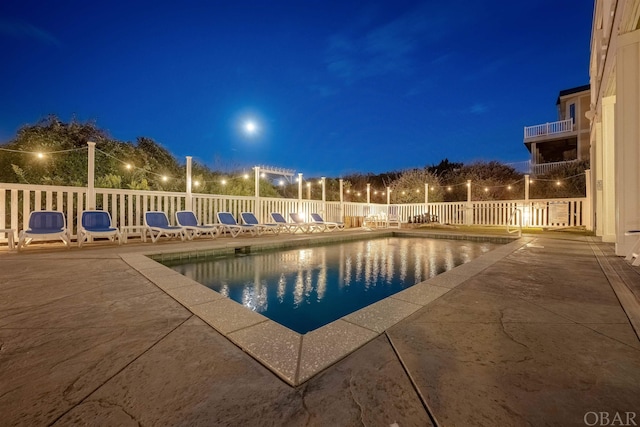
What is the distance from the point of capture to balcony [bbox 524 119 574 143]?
620 inches

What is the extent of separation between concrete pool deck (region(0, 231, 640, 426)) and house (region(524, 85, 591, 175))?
716 inches

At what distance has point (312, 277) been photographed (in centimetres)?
379

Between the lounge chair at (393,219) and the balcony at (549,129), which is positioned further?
the balcony at (549,129)

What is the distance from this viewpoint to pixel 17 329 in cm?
155

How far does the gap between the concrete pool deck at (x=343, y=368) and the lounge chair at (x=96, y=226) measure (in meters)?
3.55

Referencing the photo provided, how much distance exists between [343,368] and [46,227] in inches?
255

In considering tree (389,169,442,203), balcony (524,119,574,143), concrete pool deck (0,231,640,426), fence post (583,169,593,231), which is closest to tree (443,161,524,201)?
tree (389,169,442,203)

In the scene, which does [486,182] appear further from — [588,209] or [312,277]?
[312,277]

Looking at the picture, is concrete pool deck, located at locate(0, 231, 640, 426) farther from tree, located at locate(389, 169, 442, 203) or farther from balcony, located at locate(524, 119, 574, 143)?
balcony, located at locate(524, 119, 574, 143)

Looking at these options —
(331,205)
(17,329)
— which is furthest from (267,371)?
(331,205)

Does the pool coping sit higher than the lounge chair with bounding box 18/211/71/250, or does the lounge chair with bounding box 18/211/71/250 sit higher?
the lounge chair with bounding box 18/211/71/250

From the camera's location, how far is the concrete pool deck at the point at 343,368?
2.95 ft

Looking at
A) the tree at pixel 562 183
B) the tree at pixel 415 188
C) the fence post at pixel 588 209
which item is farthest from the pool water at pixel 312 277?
the tree at pixel 562 183

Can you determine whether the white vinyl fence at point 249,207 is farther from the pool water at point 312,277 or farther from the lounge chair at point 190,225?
the pool water at point 312,277
